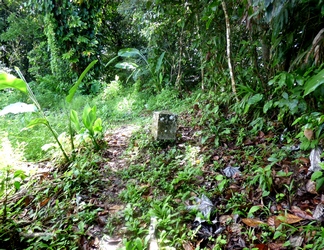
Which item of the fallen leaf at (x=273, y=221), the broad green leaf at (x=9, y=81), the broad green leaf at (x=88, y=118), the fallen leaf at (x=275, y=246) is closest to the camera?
the fallen leaf at (x=275, y=246)

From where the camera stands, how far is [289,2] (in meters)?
1.84

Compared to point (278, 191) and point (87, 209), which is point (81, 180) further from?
point (278, 191)

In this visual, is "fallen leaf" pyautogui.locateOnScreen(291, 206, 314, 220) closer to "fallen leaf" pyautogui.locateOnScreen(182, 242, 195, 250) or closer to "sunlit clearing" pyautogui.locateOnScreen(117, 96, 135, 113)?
"fallen leaf" pyautogui.locateOnScreen(182, 242, 195, 250)

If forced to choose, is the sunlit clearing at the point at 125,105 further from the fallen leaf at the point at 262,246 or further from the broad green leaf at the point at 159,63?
the fallen leaf at the point at 262,246

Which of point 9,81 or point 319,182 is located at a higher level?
point 9,81

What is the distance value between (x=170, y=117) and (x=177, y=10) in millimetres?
2005

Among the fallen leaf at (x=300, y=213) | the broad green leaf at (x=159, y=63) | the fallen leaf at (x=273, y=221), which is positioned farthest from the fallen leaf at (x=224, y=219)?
the broad green leaf at (x=159, y=63)

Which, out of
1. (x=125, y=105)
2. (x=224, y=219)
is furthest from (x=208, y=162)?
(x=125, y=105)

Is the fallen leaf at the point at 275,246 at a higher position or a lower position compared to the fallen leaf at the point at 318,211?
lower

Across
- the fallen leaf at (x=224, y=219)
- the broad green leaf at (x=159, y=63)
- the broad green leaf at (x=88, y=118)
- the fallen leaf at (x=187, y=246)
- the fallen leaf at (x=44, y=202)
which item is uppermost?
the broad green leaf at (x=88, y=118)

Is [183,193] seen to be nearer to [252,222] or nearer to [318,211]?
[252,222]

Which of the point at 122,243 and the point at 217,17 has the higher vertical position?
the point at 217,17

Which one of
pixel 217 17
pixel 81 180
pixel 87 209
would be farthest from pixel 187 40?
pixel 87 209

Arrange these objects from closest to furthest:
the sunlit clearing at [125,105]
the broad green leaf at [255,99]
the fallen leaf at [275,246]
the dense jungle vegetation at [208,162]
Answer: the fallen leaf at [275,246] → the dense jungle vegetation at [208,162] → the broad green leaf at [255,99] → the sunlit clearing at [125,105]
